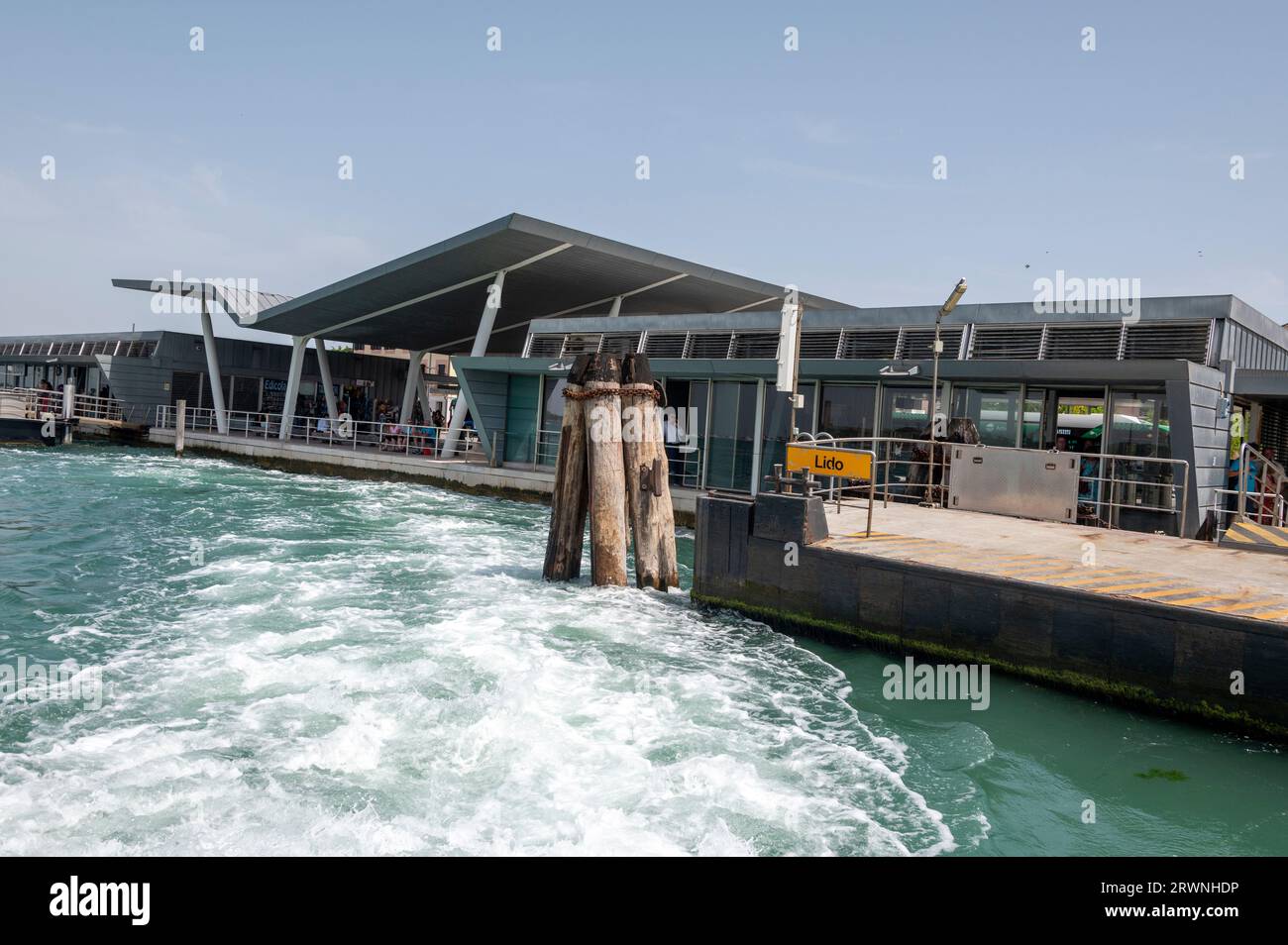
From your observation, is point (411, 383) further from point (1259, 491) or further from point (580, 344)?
point (1259, 491)

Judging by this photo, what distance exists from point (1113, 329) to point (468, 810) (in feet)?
48.4

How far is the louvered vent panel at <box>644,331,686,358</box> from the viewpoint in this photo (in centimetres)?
2298

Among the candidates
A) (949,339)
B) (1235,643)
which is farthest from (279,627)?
(949,339)

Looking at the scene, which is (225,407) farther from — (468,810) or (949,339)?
(468,810)

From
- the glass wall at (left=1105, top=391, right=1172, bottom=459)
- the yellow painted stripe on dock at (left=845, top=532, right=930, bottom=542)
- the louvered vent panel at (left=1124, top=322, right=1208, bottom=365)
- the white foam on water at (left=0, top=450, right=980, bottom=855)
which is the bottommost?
the white foam on water at (left=0, top=450, right=980, bottom=855)

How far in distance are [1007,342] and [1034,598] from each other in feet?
34.2

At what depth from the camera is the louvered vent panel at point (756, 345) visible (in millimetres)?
21469

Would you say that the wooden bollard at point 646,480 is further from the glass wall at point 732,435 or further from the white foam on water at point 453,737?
the glass wall at point 732,435

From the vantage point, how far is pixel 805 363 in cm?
1909

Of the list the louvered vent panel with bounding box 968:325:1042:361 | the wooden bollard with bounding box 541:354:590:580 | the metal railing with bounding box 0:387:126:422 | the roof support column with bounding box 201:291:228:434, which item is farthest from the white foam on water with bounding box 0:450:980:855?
the metal railing with bounding box 0:387:126:422

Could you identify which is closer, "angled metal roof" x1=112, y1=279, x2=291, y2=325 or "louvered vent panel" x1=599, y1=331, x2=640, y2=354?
"louvered vent panel" x1=599, y1=331, x2=640, y2=354

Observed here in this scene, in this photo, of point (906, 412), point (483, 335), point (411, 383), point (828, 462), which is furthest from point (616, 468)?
point (411, 383)

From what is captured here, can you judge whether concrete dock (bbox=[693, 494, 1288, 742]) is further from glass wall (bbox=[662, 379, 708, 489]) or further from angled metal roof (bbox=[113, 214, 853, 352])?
angled metal roof (bbox=[113, 214, 853, 352])

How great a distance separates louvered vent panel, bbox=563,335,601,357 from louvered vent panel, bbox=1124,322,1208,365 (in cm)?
Result: 1360
